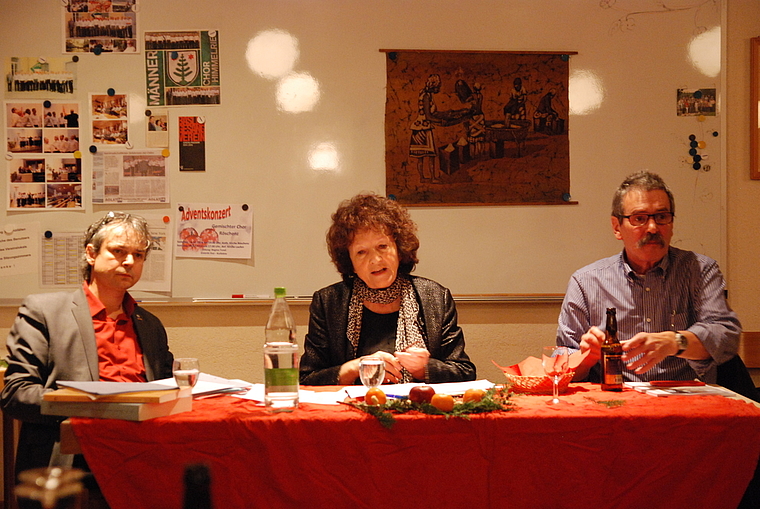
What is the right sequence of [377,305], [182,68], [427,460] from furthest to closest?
[182,68] < [377,305] < [427,460]

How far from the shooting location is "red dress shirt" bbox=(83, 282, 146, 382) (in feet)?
7.25

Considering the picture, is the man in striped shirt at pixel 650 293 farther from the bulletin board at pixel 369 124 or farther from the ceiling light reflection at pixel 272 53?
the ceiling light reflection at pixel 272 53

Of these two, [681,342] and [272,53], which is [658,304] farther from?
[272,53]

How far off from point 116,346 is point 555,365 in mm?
1495

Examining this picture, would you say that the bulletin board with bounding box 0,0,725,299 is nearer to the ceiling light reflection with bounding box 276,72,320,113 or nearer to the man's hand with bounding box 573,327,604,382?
the ceiling light reflection with bounding box 276,72,320,113

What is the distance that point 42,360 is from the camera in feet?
6.79

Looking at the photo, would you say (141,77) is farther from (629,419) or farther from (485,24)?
(629,419)

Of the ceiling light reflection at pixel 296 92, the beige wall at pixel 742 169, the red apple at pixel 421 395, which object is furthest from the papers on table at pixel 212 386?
the beige wall at pixel 742 169

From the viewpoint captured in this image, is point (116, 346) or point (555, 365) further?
point (116, 346)

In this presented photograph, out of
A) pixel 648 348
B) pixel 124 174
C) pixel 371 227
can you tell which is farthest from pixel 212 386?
pixel 124 174

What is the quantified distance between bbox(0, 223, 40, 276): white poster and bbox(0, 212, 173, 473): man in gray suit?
123 cm

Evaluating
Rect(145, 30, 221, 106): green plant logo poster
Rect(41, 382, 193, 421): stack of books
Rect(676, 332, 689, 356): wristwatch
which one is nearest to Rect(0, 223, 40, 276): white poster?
Rect(145, 30, 221, 106): green plant logo poster

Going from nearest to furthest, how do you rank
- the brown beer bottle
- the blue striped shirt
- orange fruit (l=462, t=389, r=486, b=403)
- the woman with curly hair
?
orange fruit (l=462, t=389, r=486, b=403), the brown beer bottle, the blue striped shirt, the woman with curly hair

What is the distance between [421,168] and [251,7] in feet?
4.02
